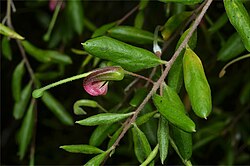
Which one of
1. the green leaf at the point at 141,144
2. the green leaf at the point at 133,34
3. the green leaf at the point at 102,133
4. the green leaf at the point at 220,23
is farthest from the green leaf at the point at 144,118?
the green leaf at the point at 220,23

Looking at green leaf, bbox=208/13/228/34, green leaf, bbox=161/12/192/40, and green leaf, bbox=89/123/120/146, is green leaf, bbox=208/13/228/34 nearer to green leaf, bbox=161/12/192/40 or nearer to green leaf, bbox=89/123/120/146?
green leaf, bbox=161/12/192/40

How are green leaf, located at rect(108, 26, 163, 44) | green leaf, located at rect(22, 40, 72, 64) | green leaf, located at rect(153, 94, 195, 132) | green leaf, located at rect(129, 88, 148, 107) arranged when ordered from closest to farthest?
green leaf, located at rect(153, 94, 195, 132) → green leaf, located at rect(129, 88, 148, 107) → green leaf, located at rect(108, 26, 163, 44) → green leaf, located at rect(22, 40, 72, 64)

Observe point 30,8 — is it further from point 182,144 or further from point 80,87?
point 182,144

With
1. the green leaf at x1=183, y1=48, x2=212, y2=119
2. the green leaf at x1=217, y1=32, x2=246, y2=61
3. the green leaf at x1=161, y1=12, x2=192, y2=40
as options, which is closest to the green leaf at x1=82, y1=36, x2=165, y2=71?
the green leaf at x1=183, y1=48, x2=212, y2=119

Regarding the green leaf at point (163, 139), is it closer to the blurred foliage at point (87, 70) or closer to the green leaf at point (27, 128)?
the blurred foliage at point (87, 70)

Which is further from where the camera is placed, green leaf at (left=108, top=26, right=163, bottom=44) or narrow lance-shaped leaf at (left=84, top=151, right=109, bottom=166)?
green leaf at (left=108, top=26, right=163, bottom=44)
